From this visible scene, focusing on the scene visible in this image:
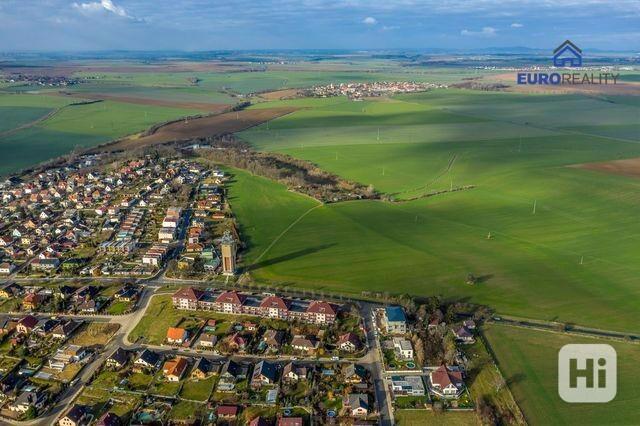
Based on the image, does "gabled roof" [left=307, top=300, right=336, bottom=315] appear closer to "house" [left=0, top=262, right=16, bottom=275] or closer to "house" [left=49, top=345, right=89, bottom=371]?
"house" [left=49, top=345, right=89, bottom=371]

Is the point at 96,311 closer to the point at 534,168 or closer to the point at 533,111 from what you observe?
the point at 534,168

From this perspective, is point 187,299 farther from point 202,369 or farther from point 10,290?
point 10,290

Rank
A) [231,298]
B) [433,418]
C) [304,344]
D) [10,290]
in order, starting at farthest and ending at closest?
1. [10,290]
2. [231,298]
3. [304,344]
4. [433,418]

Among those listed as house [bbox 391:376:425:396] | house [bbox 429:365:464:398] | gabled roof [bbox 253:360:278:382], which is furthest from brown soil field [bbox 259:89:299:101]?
house [bbox 429:365:464:398]

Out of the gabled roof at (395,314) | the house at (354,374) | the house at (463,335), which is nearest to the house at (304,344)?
the house at (354,374)

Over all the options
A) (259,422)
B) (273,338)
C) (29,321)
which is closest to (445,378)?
(259,422)

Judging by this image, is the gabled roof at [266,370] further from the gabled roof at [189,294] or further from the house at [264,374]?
the gabled roof at [189,294]
